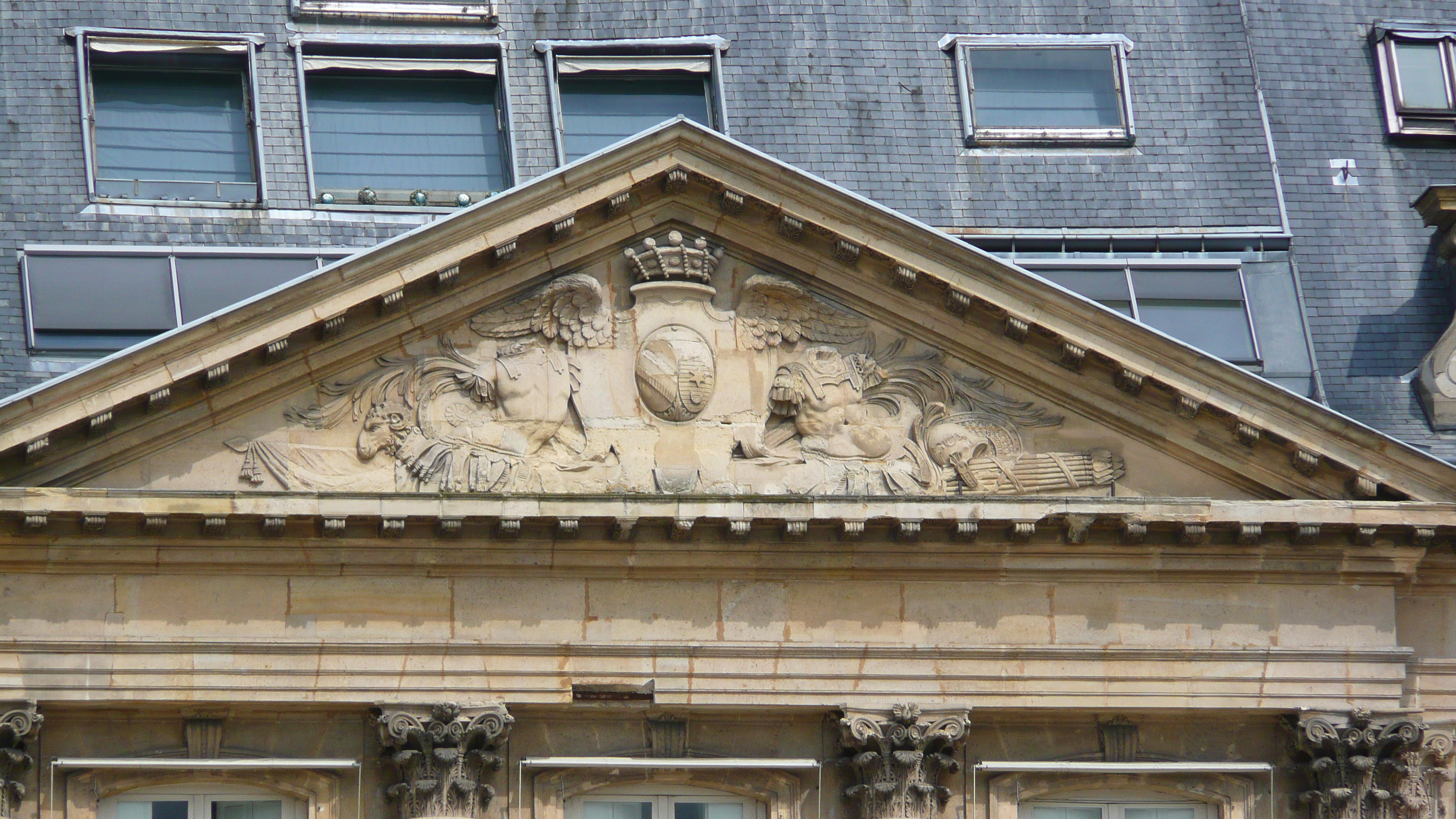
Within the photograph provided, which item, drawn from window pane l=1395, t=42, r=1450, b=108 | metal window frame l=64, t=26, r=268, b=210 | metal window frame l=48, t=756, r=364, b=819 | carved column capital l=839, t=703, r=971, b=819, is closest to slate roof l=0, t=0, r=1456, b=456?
metal window frame l=64, t=26, r=268, b=210

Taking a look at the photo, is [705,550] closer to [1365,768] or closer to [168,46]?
[1365,768]

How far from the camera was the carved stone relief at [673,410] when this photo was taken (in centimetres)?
2242

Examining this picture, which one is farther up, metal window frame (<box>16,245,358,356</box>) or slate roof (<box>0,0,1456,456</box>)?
slate roof (<box>0,0,1456,456</box>)

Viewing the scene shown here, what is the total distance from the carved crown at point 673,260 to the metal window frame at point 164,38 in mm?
4652

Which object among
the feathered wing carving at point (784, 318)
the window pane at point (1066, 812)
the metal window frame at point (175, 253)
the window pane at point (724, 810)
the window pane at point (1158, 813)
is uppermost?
the metal window frame at point (175, 253)

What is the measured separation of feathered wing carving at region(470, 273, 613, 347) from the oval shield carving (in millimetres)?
443

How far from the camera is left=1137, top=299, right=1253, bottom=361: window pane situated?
25125 mm

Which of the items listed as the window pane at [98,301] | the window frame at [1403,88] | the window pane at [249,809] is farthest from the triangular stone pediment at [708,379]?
the window frame at [1403,88]

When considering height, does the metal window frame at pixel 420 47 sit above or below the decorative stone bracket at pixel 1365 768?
above

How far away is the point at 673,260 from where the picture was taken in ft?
75.1

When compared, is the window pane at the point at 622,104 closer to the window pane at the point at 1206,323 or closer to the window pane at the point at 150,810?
the window pane at the point at 1206,323

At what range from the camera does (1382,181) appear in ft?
88.8

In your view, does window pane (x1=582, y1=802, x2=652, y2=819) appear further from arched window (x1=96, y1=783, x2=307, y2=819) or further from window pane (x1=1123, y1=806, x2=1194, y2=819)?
window pane (x1=1123, y1=806, x2=1194, y2=819)

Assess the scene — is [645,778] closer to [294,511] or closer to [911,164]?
[294,511]
